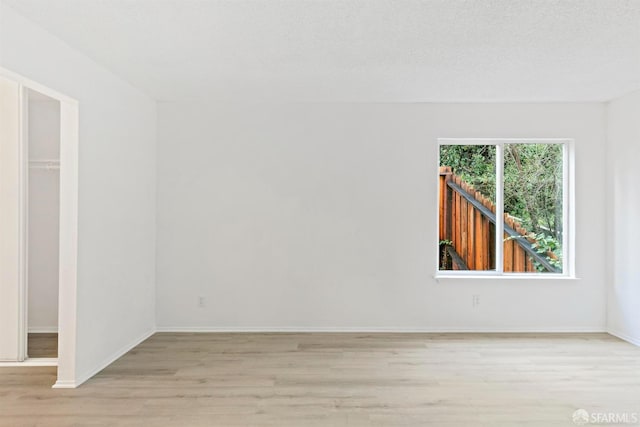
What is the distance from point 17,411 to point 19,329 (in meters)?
1.05

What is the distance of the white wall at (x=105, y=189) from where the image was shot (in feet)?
8.99

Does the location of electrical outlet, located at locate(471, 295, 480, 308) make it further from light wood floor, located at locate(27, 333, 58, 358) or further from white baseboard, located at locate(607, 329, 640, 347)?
light wood floor, located at locate(27, 333, 58, 358)

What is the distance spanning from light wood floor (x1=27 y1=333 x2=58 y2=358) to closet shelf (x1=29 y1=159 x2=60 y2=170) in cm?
173

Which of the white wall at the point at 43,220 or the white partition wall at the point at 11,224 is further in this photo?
the white wall at the point at 43,220

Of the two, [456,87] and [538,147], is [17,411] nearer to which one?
[456,87]

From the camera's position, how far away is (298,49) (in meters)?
3.00

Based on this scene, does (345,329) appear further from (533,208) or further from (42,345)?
(42,345)

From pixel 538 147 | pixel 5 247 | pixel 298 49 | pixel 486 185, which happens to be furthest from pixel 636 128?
pixel 5 247

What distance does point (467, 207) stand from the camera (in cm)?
464

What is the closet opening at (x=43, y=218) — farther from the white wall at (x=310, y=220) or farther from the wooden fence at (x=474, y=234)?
the wooden fence at (x=474, y=234)

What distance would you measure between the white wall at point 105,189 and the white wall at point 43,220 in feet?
3.57

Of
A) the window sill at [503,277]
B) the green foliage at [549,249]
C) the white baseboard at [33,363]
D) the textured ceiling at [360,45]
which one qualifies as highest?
the textured ceiling at [360,45]

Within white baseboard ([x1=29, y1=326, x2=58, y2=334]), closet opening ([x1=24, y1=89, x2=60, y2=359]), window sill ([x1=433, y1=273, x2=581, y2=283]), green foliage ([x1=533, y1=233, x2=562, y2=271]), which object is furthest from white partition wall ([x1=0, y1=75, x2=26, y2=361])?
green foliage ([x1=533, y1=233, x2=562, y2=271])

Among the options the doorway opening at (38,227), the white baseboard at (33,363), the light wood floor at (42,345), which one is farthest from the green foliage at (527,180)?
the light wood floor at (42,345)
